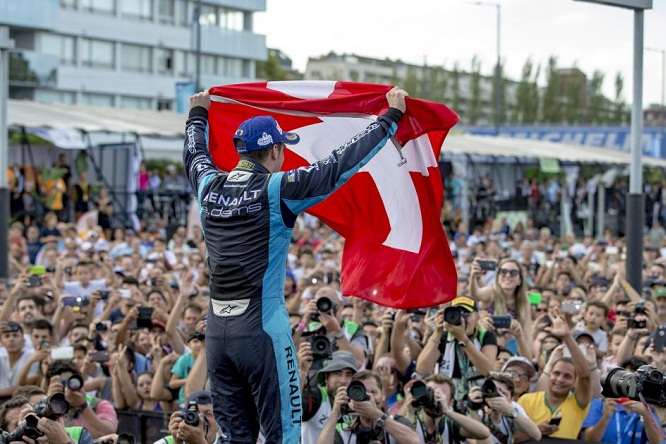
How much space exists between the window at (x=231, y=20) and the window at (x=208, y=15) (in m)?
0.52

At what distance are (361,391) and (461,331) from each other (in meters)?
1.80

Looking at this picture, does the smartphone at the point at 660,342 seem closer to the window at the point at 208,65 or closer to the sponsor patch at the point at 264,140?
the sponsor patch at the point at 264,140

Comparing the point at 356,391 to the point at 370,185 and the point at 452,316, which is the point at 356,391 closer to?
the point at 370,185

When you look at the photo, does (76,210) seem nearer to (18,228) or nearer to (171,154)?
(18,228)

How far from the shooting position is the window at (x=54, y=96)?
58875 mm

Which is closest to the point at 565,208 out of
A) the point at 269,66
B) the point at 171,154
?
the point at 171,154

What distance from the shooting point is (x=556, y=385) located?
29.4 ft

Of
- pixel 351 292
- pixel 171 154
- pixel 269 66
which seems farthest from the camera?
pixel 269 66

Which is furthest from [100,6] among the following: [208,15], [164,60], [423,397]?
[423,397]

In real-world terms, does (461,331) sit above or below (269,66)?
below

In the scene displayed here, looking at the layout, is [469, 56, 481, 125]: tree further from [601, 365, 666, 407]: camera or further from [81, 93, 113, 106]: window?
[601, 365, 666, 407]: camera

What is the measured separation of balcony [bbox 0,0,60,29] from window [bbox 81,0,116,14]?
535cm

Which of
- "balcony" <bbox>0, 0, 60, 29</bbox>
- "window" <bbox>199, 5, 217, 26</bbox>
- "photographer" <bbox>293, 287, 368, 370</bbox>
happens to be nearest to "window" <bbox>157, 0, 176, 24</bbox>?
"window" <bbox>199, 5, 217, 26</bbox>

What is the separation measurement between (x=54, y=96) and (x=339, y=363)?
5451 cm
